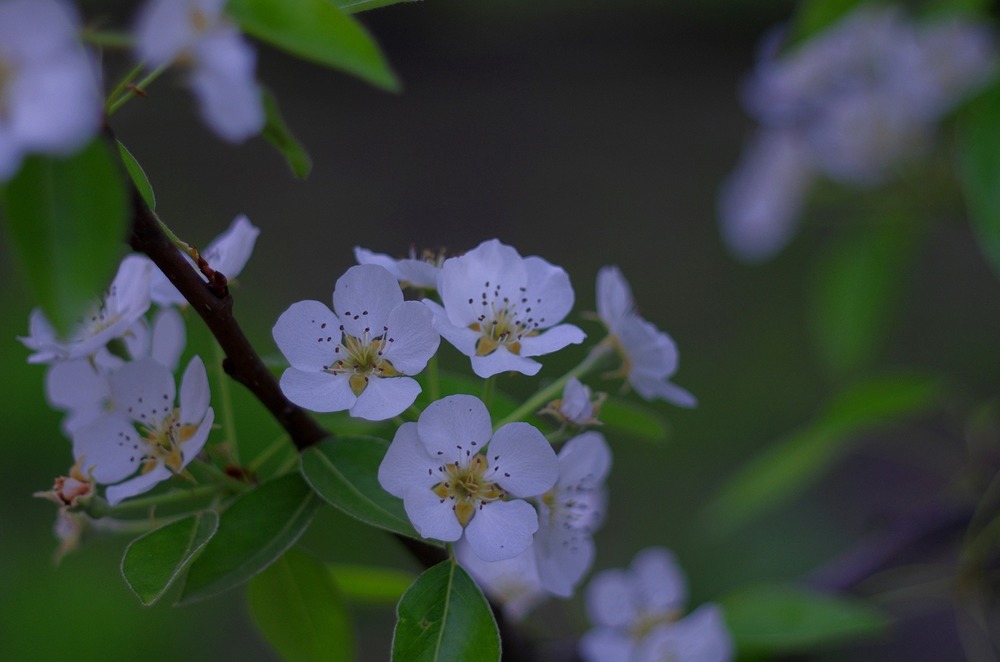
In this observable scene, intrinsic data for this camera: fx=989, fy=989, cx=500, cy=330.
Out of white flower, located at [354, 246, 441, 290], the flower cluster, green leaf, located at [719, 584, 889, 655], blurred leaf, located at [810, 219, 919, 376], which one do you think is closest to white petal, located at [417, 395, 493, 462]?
white flower, located at [354, 246, 441, 290]

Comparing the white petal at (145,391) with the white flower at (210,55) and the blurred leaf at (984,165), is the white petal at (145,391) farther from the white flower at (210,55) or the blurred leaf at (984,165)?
the blurred leaf at (984,165)

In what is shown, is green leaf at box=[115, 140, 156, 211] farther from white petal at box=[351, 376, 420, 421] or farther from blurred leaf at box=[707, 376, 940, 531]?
blurred leaf at box=[707, 376, 940, 531]

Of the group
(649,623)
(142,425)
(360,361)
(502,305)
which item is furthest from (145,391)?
(649,623)

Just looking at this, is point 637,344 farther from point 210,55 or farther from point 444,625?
point 210,55

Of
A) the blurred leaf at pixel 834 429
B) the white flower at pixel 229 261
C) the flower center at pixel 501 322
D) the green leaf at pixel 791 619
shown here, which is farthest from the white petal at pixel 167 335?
the blurred leaf at pixel 834 429

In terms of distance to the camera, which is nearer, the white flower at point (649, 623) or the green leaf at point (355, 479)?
the green leaf at point (355, 479)

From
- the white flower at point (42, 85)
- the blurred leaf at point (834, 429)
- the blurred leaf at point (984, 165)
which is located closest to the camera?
the white flower at point (42, 85)

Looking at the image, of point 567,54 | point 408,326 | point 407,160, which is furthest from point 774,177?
point 567,54

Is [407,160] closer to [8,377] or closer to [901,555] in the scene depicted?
[8,377]
